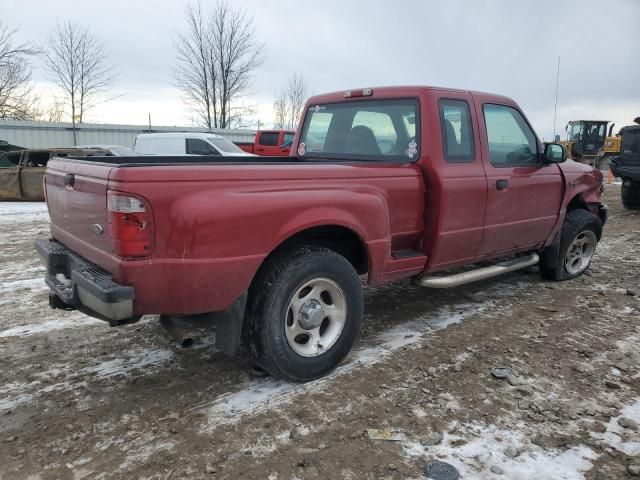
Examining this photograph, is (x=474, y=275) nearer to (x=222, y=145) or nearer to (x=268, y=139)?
(x=222, y=145)

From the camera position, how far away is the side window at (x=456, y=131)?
3.99 metres

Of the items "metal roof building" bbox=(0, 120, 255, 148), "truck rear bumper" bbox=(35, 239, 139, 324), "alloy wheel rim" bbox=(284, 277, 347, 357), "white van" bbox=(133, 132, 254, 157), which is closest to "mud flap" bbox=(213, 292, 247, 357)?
"alloy wheel rim" bbox=(284, 277, 347, 357)

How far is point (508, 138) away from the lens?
466 centimetres

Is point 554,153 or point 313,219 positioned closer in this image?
point 313,219

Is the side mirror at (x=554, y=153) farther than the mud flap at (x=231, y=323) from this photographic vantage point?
Yes

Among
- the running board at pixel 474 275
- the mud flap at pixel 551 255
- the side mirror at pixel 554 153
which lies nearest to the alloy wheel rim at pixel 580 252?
the mud flap at pixel 551 255

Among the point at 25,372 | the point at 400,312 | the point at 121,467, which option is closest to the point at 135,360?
the point at 25,372

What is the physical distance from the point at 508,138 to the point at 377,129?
1.35 metres

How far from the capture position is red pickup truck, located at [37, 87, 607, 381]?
2555 millimetres

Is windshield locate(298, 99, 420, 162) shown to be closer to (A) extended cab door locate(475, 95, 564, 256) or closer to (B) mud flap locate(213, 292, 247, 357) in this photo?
(A) extended cab door locate(475, 95, 564, 256)

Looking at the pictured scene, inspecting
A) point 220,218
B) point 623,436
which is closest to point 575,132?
point 623,436

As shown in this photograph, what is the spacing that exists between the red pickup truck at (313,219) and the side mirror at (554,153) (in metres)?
0.02

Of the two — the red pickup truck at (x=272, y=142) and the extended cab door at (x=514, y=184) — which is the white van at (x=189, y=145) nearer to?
the red pickup truck at (x=272, y=142)

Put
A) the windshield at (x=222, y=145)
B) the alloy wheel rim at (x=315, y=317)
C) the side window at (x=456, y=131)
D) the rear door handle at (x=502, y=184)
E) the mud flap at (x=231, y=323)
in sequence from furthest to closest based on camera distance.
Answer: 1. the windshield at (x=222, y=145)
2. the rear door handle at (x=502, y=184)
3. the side window at (x=456, y=131)
4. the alloy wheel rim at (x=315, y=317)
5. the mud flap at (x=231, y=323)
